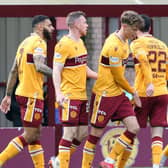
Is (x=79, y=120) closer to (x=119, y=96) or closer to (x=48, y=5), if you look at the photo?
(x=119, y=96)

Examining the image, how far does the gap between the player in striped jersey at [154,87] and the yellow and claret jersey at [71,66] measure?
821mm

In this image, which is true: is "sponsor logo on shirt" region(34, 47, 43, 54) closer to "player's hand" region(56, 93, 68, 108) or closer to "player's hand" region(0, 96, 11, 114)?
"player's hand" region(0, 96, 11, 114)

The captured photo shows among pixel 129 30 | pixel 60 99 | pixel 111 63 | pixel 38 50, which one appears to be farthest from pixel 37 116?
pixel 129 30

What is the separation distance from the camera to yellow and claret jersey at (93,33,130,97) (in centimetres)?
1421

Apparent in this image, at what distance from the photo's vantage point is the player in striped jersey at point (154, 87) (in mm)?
14719

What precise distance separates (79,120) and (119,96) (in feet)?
1.95

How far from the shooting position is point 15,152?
15.1 metres

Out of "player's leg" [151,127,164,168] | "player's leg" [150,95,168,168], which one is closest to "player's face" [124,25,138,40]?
"player's leg" [150,95,168,168]

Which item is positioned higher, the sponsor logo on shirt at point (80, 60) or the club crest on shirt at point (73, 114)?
the sponsor logo on shirt at point (80, 60)

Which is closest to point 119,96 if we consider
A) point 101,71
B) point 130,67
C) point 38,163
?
point 101,71

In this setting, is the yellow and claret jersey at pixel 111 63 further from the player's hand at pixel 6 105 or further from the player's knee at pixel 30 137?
the player's hand at pixel 6 105

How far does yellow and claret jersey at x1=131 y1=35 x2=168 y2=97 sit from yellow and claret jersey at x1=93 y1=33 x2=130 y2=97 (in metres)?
0.41

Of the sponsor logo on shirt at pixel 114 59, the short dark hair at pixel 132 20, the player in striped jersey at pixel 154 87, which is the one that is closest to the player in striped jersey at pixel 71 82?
the sponsor logo on shirt at pixel 114 59

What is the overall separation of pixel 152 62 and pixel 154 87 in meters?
0.32
